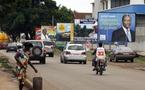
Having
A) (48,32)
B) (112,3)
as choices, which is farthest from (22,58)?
(112,3)

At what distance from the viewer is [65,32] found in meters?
101

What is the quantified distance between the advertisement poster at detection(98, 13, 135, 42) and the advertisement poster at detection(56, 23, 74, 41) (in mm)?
21705

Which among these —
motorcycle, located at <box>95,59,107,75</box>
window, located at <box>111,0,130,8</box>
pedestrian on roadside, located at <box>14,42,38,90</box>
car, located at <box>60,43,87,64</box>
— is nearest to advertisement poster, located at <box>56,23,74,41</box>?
window, located at <box>111,0,130,8</box>

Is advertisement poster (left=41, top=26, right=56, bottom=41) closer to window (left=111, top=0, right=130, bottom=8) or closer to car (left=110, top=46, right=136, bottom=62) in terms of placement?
window (left=111, top=0, right=130, bottom=8)

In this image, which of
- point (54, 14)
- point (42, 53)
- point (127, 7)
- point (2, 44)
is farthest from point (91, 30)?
point (42, 53)

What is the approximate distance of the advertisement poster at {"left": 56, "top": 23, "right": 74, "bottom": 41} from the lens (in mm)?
99250

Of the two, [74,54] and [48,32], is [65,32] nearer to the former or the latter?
[48,32]

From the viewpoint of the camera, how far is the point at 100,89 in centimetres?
2380

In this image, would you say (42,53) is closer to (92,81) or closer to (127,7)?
(92,81)

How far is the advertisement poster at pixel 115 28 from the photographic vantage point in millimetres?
76312

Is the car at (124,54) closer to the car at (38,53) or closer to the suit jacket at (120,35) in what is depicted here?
the car at (38,53)

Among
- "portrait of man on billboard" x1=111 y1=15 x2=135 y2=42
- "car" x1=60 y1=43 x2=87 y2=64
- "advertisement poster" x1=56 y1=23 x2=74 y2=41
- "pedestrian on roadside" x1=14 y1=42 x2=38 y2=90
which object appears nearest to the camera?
"pedestrian on roadside" x1=14 y1=42 x2=38 y2=90

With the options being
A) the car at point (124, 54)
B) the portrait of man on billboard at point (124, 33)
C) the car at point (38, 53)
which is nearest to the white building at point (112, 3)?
the portrait of man on billboard at point (124, 33)

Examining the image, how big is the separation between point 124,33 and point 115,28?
1324 millimetres
